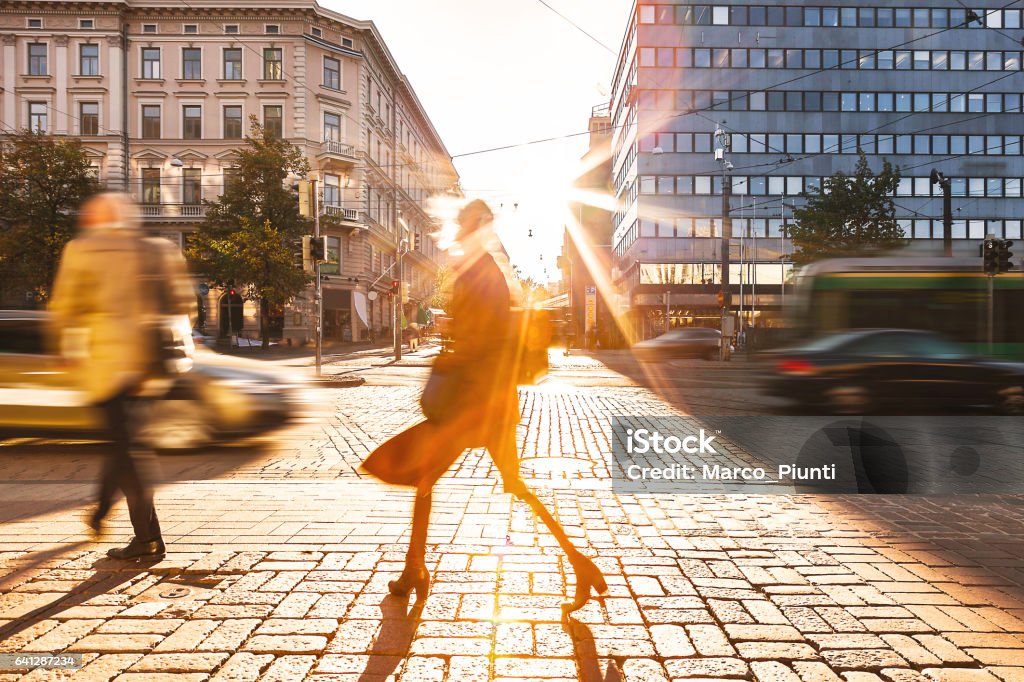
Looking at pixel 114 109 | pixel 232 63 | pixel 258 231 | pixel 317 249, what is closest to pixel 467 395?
pixel 317 249

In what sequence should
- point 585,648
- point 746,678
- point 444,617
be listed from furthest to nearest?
point 444,617 < point 585,648 < point 746,678

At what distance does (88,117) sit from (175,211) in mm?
7378

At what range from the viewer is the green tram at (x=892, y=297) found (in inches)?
540

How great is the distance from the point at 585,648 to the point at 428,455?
1.10 meters

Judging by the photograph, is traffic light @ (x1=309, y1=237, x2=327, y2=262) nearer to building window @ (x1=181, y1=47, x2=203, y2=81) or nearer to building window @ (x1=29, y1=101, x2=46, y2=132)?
building window @ (x1=181, y1=47, x2=203, y2=81)

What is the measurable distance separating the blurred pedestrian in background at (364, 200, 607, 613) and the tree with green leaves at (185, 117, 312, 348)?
107 feet

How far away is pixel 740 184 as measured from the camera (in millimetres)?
46000

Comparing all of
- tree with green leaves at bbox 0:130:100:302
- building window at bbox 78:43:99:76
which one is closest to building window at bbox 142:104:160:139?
building window at bbox 78:43:99:76

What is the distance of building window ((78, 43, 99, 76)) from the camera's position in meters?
42.8

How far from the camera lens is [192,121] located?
144 ft

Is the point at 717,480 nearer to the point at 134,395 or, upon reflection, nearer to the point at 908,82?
the point at 134,395

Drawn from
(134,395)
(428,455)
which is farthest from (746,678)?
(134,395)

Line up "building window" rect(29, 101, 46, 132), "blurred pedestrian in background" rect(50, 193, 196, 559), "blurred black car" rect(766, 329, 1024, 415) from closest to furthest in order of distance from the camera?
"blurred pedestrian in background" rect(50, 193, 196, 559), "blurred black car" rect(766, 329, 1024, 415), "building window" rect(29, 101, 46, 132)

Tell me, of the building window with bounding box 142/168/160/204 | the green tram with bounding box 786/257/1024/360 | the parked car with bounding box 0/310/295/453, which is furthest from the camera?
the building window with bounding box 142/168/160/204
